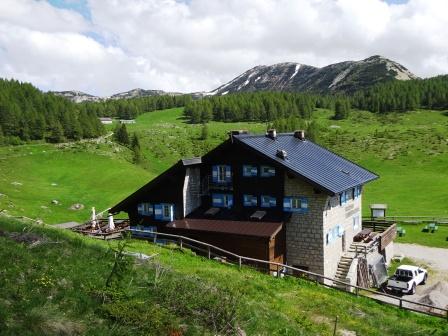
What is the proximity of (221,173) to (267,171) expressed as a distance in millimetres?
4058

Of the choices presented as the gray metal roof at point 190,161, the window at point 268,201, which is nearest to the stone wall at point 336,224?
the window at point 268,201

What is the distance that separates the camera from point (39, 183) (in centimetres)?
7650

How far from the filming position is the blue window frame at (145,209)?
38.5 m

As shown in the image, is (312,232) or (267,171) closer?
(312,232)

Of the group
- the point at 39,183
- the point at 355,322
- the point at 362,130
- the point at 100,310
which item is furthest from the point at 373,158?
the point at 100,310

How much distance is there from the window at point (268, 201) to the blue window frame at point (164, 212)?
7487mm

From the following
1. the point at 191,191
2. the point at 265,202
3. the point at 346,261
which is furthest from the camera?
the point at 191,191

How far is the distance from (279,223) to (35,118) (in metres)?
92.1

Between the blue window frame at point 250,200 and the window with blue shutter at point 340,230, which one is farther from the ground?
the blue window frame at point 250,200

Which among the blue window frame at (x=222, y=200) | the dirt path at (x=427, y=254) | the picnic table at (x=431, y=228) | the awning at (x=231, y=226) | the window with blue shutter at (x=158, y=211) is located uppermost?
the blue window frame at (x=222, y=200)

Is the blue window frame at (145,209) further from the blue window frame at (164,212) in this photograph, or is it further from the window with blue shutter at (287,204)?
the window with blue shutter at (287,204)

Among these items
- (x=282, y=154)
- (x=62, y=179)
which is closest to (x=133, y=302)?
(x=282, y=154)

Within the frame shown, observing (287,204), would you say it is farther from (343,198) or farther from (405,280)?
(405,280)

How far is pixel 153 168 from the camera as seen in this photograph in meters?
109
